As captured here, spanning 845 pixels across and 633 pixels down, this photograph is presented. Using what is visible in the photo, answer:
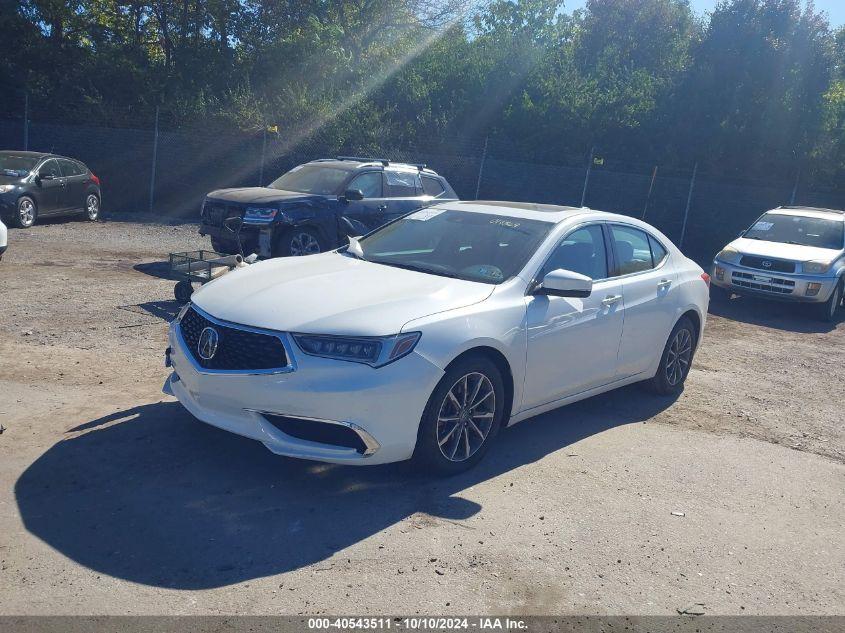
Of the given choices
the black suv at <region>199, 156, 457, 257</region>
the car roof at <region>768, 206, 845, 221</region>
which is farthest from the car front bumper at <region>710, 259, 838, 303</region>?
the black suv at <region>199, 156, 457, 257</region>

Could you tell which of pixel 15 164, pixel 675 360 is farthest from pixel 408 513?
pixel 15 164

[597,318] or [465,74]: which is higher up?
[465,74]

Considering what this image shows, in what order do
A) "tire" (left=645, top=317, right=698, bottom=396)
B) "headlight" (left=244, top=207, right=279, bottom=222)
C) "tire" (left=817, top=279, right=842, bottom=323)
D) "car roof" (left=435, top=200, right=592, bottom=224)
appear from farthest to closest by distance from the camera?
"tire" (left=817, top=279, right=842, bottom=323), "headlight" (left=244, top=207, right=279, bottom=222), "tire" (left=645, top=317, right=698, bottom=396), "car roof" (left=435, top=200, right=592, bottom=224)

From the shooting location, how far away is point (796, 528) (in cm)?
497

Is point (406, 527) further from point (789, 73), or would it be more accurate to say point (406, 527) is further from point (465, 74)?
point (465, 74)

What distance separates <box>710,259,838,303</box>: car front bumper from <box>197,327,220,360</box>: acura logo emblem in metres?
10.3

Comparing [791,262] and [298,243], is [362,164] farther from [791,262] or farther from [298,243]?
[791,262]

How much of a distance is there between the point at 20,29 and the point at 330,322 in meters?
23.8

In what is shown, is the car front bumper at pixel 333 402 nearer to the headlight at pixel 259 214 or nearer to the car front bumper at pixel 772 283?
the headlight at pixel 259 214

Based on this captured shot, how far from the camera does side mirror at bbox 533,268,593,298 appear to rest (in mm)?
5492

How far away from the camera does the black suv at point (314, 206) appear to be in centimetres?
1148

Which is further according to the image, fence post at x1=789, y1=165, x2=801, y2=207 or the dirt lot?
fence post at x1=789, y1=165, x2=801, y2=207

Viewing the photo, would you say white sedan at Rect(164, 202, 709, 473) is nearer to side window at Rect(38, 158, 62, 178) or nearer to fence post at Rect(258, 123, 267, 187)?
side window at Rect(38, 158, 62, 178)

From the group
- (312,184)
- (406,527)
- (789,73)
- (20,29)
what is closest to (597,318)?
(406,527)
